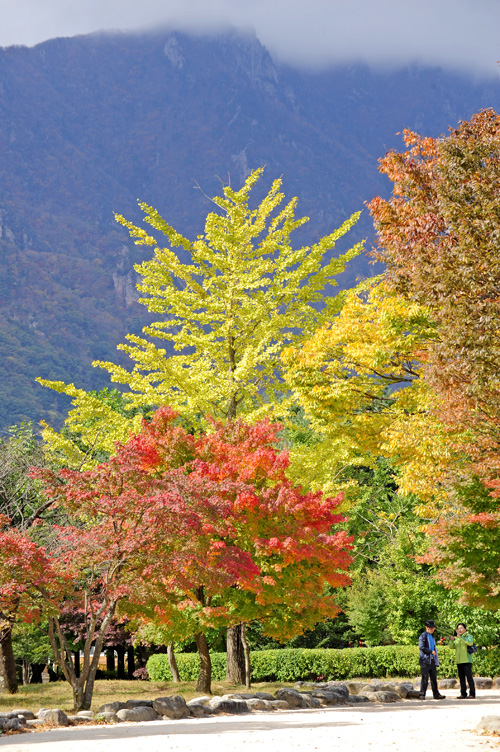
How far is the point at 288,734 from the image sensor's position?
969cm

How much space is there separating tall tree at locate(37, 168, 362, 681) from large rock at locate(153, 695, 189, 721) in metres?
5.55

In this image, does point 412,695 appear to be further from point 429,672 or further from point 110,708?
point 110,708

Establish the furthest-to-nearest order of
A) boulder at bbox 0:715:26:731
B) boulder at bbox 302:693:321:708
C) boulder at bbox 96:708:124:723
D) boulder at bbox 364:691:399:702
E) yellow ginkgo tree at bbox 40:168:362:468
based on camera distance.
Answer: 1. yellow ginkgo tree at bbox 40:168:362:468
2. boulder at bbox 364:691:399:702
3. boulder at bbox 302:693:321:708
4. boulder at bbox 96:708:124:723
5. boulder at bbox 0:715:26:731

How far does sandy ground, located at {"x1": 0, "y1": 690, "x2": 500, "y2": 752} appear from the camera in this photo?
852 centimetres

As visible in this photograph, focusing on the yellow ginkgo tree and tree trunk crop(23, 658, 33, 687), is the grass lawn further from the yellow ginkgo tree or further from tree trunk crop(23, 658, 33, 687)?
tree trunk crop(23, 658, 33, 687)

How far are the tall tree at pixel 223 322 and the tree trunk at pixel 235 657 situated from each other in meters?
0.03

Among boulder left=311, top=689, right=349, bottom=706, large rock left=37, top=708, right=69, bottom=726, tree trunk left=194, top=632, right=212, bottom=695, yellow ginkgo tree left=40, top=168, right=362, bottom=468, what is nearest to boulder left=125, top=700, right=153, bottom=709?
large rock left=37, top=708, right=69, bottom=726

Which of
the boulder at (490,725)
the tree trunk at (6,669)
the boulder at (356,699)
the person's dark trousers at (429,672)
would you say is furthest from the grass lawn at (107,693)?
the boulder at (490,725)

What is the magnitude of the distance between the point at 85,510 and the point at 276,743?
5.40 meters

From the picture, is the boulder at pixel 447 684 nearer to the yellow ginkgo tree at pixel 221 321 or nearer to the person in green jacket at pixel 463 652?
the person in green jacket at pixel 463 652

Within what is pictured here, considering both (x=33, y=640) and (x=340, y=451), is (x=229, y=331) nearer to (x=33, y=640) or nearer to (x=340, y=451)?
(x=340, y=451)

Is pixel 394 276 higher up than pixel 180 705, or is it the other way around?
pixel 394 276

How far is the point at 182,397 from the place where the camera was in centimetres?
1850

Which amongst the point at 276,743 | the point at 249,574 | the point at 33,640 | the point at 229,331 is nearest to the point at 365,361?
the point at 229,331
